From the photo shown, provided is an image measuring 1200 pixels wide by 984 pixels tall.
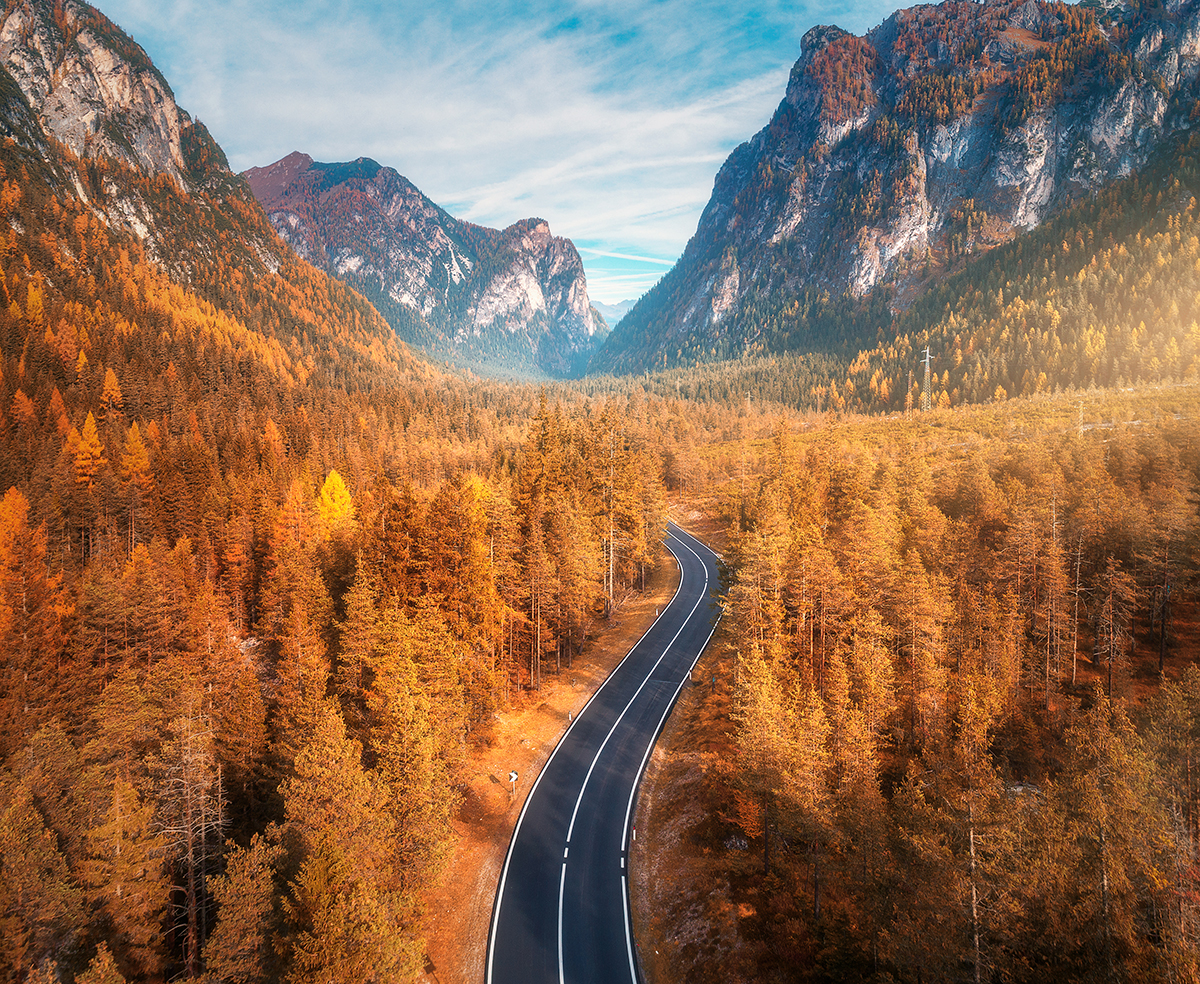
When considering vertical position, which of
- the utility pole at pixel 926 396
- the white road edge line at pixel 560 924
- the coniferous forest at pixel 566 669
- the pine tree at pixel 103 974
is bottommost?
the white road edge line at pixel 560 924

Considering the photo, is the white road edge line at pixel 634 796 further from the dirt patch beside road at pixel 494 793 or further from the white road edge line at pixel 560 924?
the dirt patch beside road at pixel 494 793

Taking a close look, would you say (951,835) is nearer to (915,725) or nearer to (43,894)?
(915,725)

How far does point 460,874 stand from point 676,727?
16.3 m

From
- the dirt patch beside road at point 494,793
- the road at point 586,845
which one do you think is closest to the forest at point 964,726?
the road at point 586,845

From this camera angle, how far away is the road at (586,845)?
23.3 m

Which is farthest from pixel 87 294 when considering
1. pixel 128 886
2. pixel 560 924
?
pixel 560 924

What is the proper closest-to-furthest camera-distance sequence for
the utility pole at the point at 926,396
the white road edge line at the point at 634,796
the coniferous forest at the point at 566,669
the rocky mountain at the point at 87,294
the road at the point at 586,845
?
the coniferous forest at the point at 566,669 < the road at the point at 586,845 < the white road edge line at the point at 634,796 < the rocky mountain at the point at 87,294 < the utility pole at the point at 926,396

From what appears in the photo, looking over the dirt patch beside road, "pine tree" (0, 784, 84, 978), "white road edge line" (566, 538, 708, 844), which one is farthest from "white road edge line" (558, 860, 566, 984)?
"pine tree" (0, 784, 84, 978)

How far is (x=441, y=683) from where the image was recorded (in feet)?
97.6

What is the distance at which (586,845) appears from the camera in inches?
1152

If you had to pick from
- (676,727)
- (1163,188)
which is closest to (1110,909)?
(676,727)

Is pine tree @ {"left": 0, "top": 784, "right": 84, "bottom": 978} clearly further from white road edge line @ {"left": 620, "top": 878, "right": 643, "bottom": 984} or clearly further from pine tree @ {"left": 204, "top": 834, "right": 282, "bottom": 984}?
white road edge line @ {"left": 620, "top": 878, "right": 643, "bottom": 984}

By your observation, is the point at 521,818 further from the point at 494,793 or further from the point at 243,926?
the point at 243,926

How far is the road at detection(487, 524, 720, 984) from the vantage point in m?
23.3
